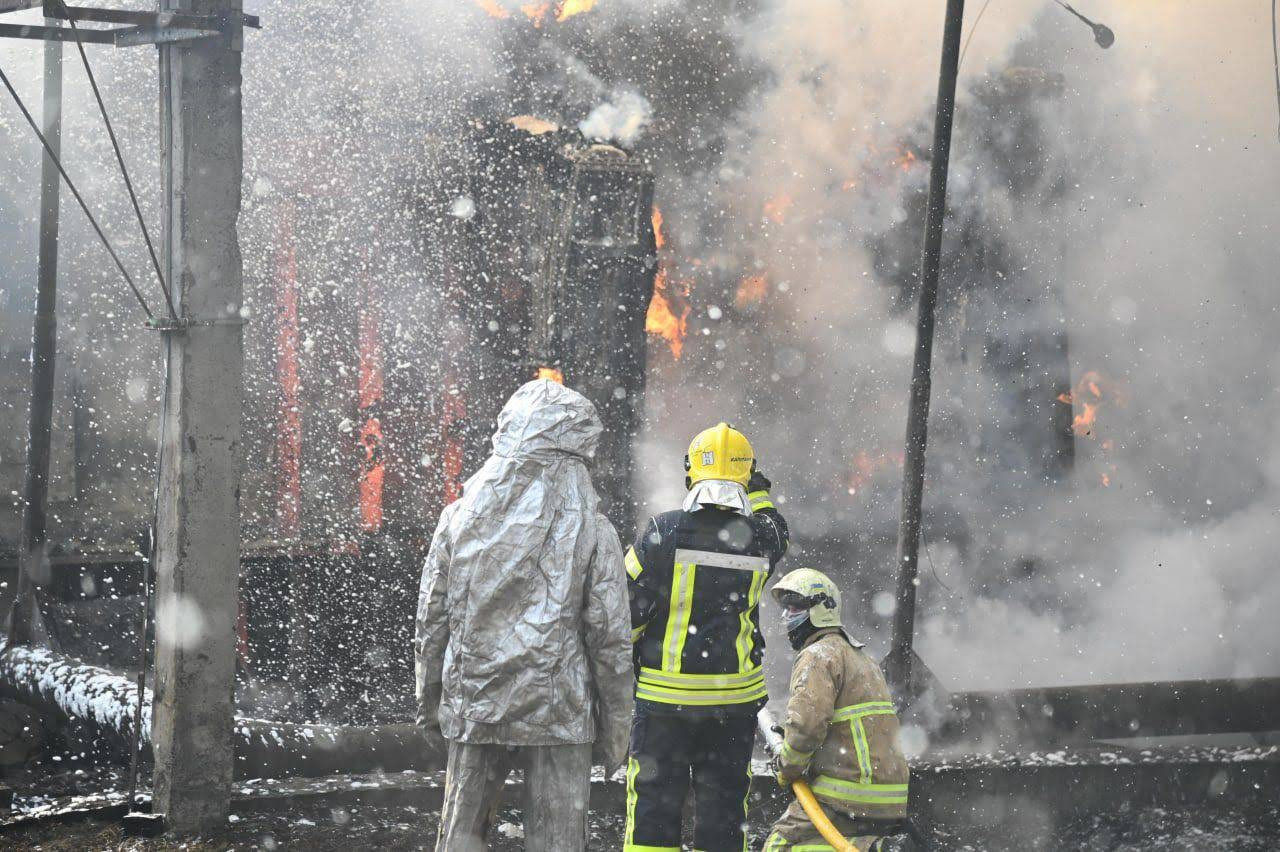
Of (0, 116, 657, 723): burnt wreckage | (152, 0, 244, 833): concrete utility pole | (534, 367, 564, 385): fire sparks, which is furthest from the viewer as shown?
(534, 367, 564, 385): fire sparks

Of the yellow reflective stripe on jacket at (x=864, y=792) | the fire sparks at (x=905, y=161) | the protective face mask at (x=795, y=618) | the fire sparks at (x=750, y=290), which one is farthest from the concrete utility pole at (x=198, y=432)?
the fire sparks at (x=905, y=161)

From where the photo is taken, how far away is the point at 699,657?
3.92 meters

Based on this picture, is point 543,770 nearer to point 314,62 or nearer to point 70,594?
point 70,594

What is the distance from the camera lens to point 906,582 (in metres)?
7.26

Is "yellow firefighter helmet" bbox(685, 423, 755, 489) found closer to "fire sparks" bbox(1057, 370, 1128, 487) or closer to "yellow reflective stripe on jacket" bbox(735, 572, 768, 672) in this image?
"yellow reflective stripe on jacket" bbox(735, 572, 768, 672)

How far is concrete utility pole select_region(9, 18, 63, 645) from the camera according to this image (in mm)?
8547

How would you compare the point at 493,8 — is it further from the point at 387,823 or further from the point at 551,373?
the point at 387,823

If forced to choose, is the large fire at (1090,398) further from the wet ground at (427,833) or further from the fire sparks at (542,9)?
the wet ground at (427,833)

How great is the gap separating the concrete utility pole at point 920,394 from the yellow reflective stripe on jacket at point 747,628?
11.1ft

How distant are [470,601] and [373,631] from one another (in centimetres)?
991

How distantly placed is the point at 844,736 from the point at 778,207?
14.9 m

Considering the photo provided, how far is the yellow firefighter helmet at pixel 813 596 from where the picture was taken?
3.80 m

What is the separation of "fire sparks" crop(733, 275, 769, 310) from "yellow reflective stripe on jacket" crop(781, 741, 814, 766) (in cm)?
1437

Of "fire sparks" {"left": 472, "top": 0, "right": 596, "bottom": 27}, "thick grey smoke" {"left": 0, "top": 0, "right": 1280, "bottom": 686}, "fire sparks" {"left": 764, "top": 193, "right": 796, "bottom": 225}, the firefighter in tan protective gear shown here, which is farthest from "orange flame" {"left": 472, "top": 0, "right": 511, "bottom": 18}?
the firefighter in tan protective gear
